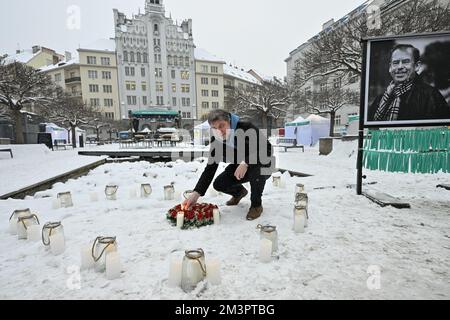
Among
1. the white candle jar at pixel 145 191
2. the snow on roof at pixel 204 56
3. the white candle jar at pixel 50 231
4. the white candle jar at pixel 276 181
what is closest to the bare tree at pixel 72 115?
the white candle jar at pixel 145 191

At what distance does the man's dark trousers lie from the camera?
3064 millimetres

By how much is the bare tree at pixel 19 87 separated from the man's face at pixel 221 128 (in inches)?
663

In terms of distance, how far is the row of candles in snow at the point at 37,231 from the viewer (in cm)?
225

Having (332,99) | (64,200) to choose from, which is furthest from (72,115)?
(64,200)

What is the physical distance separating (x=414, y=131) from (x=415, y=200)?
1028 millimetres

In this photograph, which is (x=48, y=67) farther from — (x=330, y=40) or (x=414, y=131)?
(x=414, y=131)

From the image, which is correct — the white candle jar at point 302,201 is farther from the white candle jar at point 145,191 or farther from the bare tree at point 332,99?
the bare tree at point 332,99

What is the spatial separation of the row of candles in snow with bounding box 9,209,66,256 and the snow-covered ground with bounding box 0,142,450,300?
0.08 m

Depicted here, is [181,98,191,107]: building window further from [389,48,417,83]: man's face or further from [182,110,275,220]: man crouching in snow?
[182,110,275,220]: man crouching in snow

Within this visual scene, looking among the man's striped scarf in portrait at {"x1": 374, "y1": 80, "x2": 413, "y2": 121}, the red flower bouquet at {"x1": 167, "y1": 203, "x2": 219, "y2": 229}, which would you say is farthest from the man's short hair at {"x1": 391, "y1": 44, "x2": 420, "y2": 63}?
the red flower bouquet at {"x1": 167, "y1": 203, "x2": 219, "y2": 229}

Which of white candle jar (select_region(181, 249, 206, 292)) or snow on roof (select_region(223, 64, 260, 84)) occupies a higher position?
snow on roof (select_region(223, 64, 260, 84))

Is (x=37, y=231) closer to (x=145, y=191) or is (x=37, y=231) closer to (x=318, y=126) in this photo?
(x=145, y=191)

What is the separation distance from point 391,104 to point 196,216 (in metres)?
3.25
